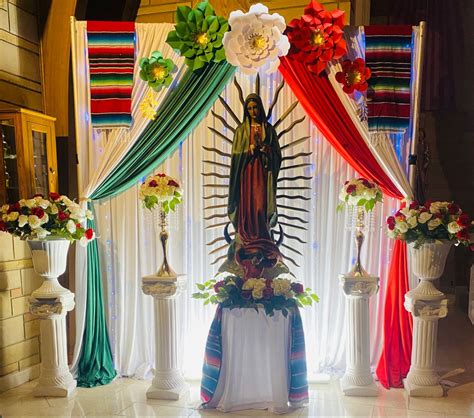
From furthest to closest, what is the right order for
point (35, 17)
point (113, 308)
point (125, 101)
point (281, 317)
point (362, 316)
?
point (35, 17) < point (113, 308) < point (125, 101) < point (362, 316) < point (281, 317)

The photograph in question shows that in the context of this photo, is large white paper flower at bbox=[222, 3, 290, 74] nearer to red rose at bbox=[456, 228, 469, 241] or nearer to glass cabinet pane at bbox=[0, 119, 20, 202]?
red rose at bbox=[456, 228, 469, 241]

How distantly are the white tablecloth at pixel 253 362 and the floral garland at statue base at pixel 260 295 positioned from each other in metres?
0.05

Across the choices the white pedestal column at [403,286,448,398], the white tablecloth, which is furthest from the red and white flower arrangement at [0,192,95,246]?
the white pedestal column at [403,286,448,398]

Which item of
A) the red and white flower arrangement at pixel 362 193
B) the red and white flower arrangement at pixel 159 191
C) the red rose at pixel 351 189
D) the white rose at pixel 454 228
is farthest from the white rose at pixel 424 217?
the red and white flower arrangement at pixel 159 191

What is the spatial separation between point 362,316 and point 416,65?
5.82 feet

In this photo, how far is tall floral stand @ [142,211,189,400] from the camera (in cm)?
292

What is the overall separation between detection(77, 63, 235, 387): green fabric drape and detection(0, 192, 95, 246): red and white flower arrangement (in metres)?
0.26

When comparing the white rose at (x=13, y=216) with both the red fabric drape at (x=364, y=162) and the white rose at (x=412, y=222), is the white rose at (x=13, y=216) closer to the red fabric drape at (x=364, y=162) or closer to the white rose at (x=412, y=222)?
the red fabric drape at (x=364, y=162)

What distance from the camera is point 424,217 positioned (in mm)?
Answer: 2719

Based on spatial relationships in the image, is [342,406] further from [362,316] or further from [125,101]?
[125,101]

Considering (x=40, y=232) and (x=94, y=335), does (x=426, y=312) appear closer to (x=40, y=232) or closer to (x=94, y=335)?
(x=94, y=335)

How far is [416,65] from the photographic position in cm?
302

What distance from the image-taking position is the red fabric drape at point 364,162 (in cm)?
300

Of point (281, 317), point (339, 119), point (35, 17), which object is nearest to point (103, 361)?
point (281, 317)
